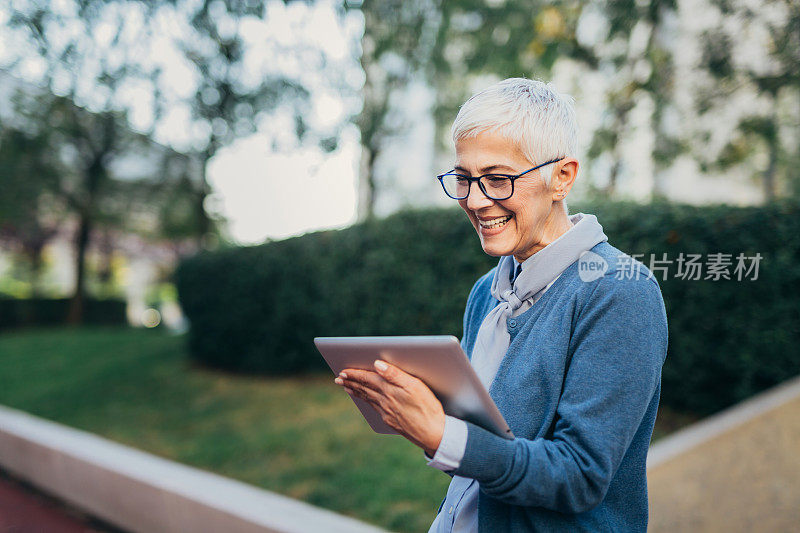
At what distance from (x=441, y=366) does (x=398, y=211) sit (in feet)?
A: 18.1

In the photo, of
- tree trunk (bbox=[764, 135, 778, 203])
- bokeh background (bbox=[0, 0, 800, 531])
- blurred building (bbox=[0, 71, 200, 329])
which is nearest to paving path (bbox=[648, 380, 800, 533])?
bokeh background (bbox=[0, 0, 800, 531])

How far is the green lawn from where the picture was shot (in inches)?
177

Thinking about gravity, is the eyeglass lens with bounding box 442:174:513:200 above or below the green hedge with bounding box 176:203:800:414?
above

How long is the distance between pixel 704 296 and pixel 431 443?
4.07 meters

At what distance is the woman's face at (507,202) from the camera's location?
144 centimetres

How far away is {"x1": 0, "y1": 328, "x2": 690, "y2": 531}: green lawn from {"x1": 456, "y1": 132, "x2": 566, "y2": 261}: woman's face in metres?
2.91

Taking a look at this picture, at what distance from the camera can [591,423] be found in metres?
1.25

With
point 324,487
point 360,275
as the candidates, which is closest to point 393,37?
point 360,275

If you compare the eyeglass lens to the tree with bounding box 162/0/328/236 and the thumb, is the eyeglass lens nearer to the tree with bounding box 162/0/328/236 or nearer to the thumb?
the thumb

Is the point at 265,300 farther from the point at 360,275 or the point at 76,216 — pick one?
the point at 76,216

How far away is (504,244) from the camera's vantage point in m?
1.52

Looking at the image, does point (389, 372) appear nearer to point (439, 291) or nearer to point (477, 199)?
point (477, 199)

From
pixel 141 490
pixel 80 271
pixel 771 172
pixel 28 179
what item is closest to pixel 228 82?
pixel 141 490

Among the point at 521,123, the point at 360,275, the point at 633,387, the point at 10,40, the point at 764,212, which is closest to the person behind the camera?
the point at 633,387
